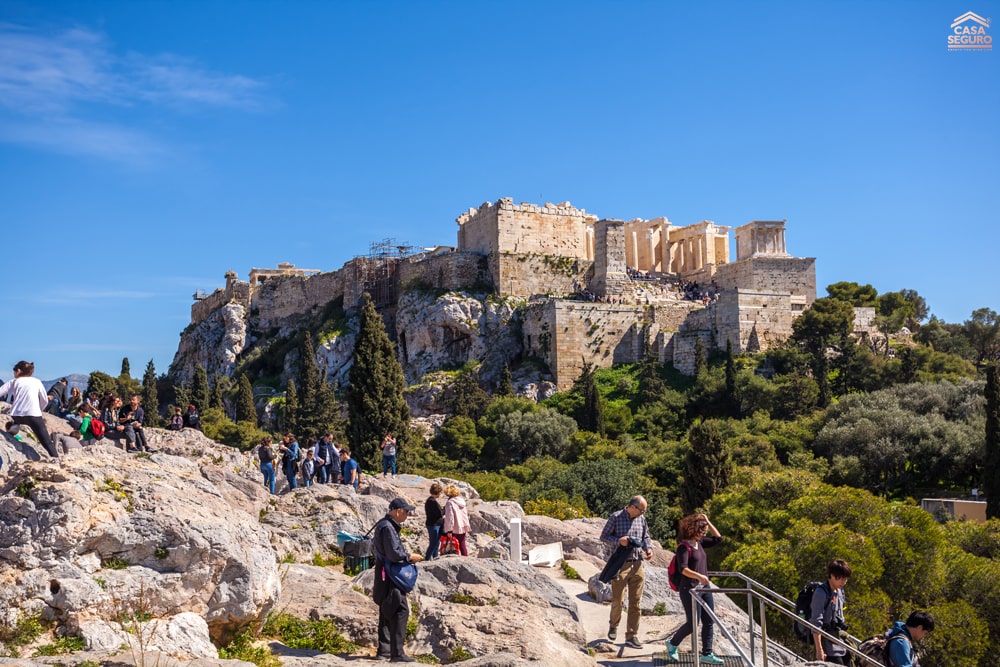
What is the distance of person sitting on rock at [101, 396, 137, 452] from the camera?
651 inches

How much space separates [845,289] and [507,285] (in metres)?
20.4

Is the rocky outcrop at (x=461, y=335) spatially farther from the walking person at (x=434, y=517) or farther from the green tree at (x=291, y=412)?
the walking person at (x=434, y=517)

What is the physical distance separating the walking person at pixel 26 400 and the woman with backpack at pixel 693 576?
6607 millimetres

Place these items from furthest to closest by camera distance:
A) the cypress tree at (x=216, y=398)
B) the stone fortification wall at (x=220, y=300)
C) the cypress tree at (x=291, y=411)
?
the stone fortification wall at (x=220, y=300) → the cypress tree at (x=216, y=398) → the cypress tree at (x=291, y=411)

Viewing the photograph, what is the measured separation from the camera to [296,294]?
64562mm

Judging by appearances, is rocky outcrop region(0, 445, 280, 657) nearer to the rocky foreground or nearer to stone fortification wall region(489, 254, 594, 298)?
the rocky foreground

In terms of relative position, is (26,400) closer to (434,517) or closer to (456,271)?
(434,517)

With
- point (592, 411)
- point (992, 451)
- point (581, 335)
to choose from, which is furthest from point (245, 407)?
point (992, 451)

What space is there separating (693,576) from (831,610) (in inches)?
44.8

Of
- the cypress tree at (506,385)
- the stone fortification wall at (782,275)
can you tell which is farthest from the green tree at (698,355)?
the cypress tree at (506,385)

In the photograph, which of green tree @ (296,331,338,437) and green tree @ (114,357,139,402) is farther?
green tree @ (114,357,139,402)

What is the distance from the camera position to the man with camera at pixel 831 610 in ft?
28.7

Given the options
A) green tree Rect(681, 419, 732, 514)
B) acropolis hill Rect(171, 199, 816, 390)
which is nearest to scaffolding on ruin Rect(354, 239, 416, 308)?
acropolis hill Rect(171, 199, 816, 390)

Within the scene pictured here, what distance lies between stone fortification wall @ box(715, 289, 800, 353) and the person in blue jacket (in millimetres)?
37232
